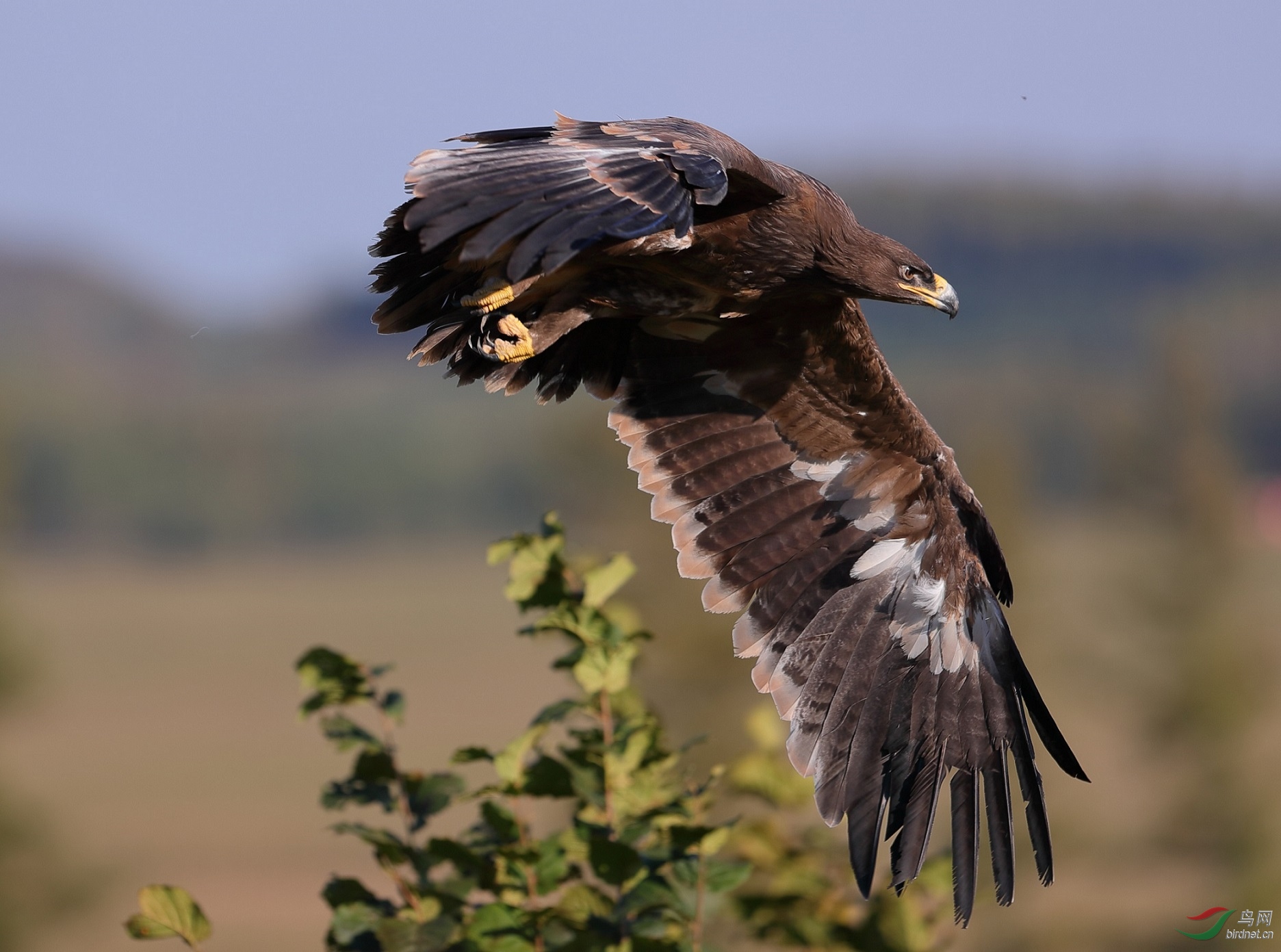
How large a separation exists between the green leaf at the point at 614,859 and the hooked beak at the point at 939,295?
9.03 feet

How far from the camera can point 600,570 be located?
4.60 m

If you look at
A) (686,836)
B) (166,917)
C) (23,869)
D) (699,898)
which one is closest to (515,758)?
(686,836)

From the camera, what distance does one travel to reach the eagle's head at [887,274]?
5.93 metres

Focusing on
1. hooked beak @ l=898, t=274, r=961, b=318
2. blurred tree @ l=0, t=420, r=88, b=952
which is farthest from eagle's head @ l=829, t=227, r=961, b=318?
blurred tree @ l=0, t=420, r=88, b=952

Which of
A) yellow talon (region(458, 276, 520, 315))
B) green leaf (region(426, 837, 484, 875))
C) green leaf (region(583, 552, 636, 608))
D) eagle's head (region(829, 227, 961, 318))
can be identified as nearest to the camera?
green leaf (region(426, 837, 484, 875))

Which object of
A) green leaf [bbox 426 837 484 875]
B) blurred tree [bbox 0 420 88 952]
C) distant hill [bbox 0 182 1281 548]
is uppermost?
distant hill [bbox 0 182 1281 548]

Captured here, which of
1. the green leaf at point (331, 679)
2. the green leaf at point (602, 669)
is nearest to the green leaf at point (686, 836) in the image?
the green leaf at point (602, 669)

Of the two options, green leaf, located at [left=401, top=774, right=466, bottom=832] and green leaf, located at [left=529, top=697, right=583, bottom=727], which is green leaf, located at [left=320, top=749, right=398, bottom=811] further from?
green leaf, located at [left=529, top=697, right=583, bottom=727]

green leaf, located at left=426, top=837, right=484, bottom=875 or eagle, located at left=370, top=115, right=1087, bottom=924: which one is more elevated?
eagle, located at left=370, top=115, right=1087, bottom=924

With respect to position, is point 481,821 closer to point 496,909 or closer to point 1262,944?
point 496,909

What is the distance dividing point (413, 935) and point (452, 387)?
363 ft

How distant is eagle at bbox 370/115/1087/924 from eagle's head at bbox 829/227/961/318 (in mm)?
11

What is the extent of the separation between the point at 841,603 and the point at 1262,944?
17.4m

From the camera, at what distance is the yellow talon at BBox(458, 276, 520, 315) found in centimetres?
533
